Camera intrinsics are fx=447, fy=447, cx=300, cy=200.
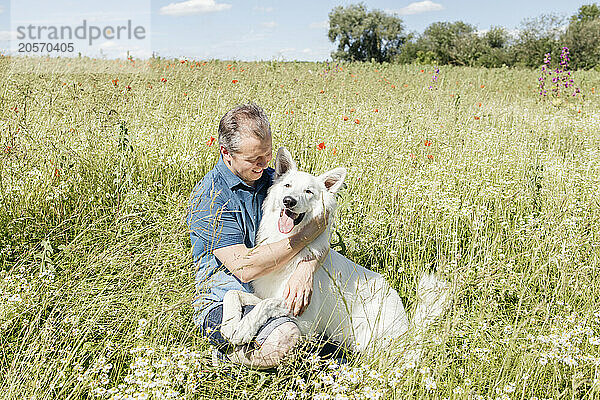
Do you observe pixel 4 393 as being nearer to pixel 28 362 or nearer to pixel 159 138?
pixel 28 362

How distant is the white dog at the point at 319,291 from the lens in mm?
2242

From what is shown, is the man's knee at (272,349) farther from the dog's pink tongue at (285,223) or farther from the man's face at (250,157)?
the man's face at (250,157)

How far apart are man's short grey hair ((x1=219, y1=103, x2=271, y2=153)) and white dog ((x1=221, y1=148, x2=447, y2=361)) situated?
0.64 ft

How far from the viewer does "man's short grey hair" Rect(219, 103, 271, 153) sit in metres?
2.49

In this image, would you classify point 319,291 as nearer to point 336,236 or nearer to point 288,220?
point 288,220

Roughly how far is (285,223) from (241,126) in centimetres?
60

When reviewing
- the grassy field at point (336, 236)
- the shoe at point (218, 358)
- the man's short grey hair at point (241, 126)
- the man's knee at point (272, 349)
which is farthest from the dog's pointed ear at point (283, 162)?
the shoe at point (218, 358)

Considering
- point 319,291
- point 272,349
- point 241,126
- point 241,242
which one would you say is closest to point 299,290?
point 319,291

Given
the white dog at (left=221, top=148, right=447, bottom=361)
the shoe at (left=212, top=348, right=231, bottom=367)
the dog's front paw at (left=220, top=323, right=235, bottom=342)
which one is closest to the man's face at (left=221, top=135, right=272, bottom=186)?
the white dog at (left=221, top=148, right=447, bottom=361)

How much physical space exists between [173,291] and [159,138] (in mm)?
2361

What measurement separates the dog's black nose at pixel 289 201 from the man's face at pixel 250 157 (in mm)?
380

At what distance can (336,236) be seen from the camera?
10.8 feet

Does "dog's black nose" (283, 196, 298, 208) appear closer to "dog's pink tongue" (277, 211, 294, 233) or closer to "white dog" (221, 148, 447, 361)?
"white dog" (221, 148, 447, 361)

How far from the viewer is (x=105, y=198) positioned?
11.2 feet
